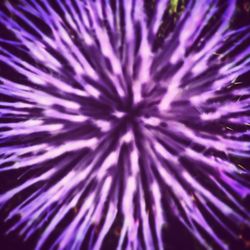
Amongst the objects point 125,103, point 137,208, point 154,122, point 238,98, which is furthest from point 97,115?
point 238,98

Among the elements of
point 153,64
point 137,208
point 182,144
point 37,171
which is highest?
point 153,64

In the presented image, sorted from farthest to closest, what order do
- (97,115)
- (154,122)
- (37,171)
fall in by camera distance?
(37,171) < (97,115) < (154,122)

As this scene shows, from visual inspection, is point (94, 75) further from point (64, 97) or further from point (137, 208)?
point (137, 208)

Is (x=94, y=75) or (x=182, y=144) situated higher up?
(x=94, y=75)

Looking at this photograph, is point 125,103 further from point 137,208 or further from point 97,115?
point 137,208

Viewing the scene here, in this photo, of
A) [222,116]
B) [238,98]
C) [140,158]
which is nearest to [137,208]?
[140,158]

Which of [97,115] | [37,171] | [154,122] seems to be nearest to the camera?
[154,122]

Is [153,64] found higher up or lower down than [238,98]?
higher up

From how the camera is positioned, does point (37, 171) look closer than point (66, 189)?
No

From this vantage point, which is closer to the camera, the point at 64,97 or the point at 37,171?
the point at 64,97
